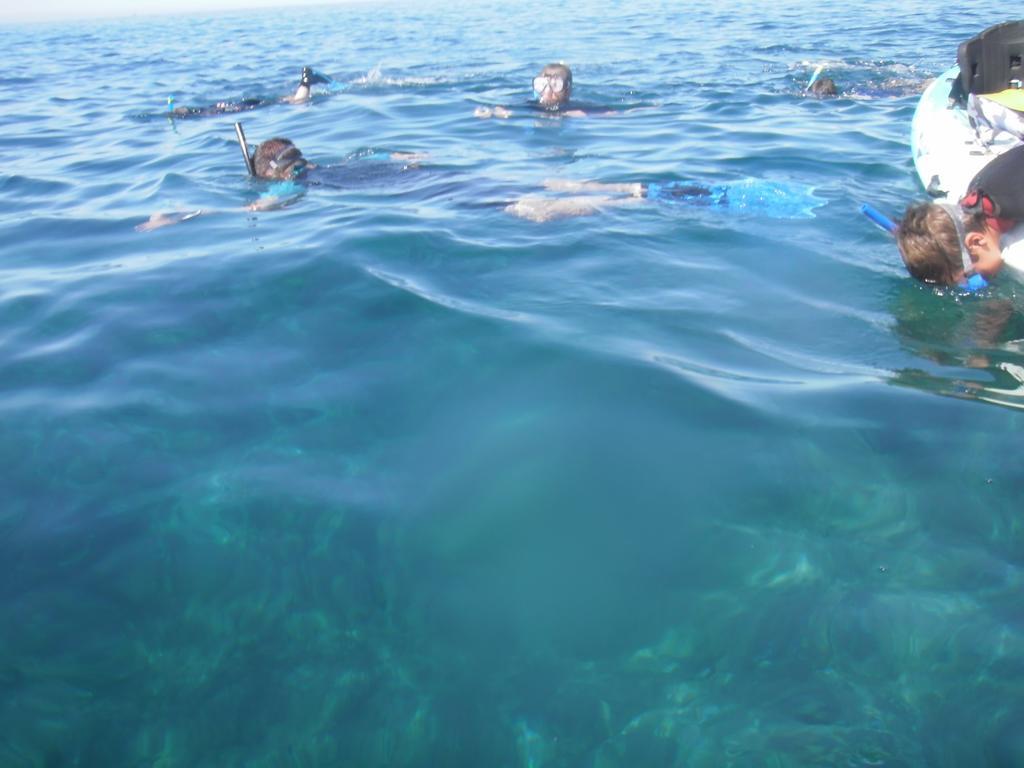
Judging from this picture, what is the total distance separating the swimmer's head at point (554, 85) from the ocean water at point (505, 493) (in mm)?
4126

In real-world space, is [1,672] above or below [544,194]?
below

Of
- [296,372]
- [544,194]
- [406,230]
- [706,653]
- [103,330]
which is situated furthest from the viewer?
[544,194]

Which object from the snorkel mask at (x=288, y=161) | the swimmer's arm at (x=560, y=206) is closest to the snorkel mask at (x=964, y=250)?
the swimmer's arm at (x=560, y=206)

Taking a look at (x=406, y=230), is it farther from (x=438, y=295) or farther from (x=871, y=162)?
(x=871, y=162)

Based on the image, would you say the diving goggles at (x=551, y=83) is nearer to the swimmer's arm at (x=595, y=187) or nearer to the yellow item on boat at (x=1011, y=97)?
the swimmer's arm at (x=595, y=187)

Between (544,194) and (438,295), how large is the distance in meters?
2.16

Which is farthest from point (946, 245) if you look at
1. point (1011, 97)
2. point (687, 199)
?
point (1011, 97)

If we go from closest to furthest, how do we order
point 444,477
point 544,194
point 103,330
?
point 444,477
point 103,330
point 544,194

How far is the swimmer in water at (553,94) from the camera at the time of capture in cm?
959

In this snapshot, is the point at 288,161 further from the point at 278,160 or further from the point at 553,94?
the point at 553,94

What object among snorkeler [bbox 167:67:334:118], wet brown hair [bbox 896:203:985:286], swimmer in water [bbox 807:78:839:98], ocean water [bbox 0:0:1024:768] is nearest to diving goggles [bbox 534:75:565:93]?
swimmer in water [bbox 807:78:839:98]

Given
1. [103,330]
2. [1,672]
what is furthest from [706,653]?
[103,330]

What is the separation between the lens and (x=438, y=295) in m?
4.59

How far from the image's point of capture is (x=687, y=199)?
5992 millimetres
